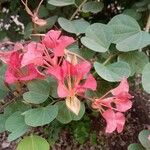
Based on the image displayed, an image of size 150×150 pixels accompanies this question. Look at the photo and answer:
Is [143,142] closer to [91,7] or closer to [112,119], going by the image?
[112,119]

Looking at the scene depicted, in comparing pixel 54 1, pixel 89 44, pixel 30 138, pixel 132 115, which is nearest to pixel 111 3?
pixel 132 115

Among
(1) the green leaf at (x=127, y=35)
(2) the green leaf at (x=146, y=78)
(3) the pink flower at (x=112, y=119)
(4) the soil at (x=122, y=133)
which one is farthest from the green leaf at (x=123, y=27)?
(4) the soil at (x=122, y=133)

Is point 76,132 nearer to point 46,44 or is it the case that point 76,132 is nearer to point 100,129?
point 100,129

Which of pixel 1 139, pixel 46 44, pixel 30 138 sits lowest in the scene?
pixel 1 139

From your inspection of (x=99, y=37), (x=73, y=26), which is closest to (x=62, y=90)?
(x=99, y=37)

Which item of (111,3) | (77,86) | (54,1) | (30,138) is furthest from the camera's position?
(111,3)

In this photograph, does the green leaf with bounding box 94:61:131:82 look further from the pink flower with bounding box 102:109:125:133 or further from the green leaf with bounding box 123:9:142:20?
the green leaf with bounding box 123:9:142:20
